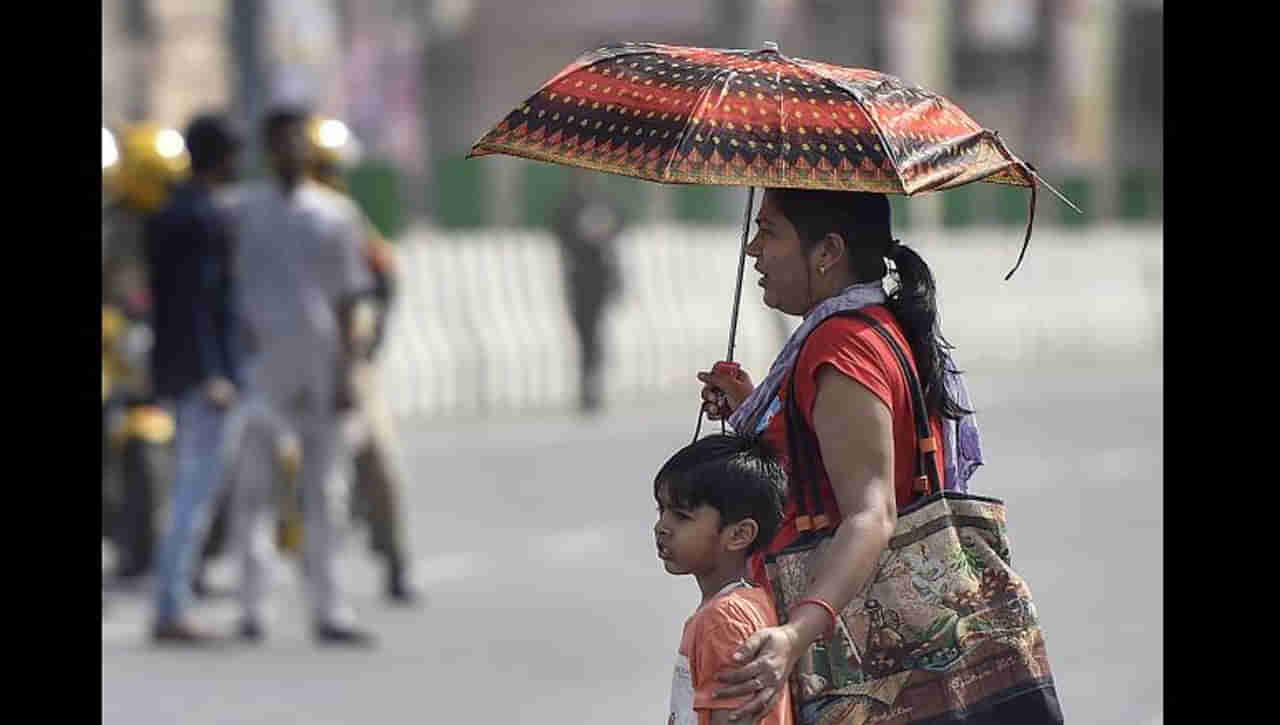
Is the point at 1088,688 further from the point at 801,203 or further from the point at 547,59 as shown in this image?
the point at 547,59

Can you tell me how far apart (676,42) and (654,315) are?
26.4 m

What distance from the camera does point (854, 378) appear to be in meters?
4.80

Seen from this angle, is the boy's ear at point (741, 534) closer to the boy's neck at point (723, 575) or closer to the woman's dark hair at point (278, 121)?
the boy's neck at point (723, 575)

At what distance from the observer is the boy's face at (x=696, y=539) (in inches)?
193

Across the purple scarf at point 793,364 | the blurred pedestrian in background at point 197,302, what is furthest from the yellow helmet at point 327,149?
the purple scarf at point 793,364

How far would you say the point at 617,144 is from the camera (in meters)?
5.08

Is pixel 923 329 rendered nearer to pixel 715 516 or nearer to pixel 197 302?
pixel 715 516

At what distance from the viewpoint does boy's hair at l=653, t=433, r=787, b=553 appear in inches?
192

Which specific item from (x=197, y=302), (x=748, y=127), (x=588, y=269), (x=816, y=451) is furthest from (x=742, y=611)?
(x=588, y=269)

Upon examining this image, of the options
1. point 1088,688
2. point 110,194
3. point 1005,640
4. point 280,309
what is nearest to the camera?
point 1005,640

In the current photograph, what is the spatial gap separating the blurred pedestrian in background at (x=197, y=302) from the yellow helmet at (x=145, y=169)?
1.02 metres

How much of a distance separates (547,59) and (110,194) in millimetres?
41925

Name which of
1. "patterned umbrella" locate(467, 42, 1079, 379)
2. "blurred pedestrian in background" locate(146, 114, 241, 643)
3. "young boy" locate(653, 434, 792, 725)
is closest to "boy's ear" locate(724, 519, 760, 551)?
"young boy" locate(653, 434, 792, 725)
